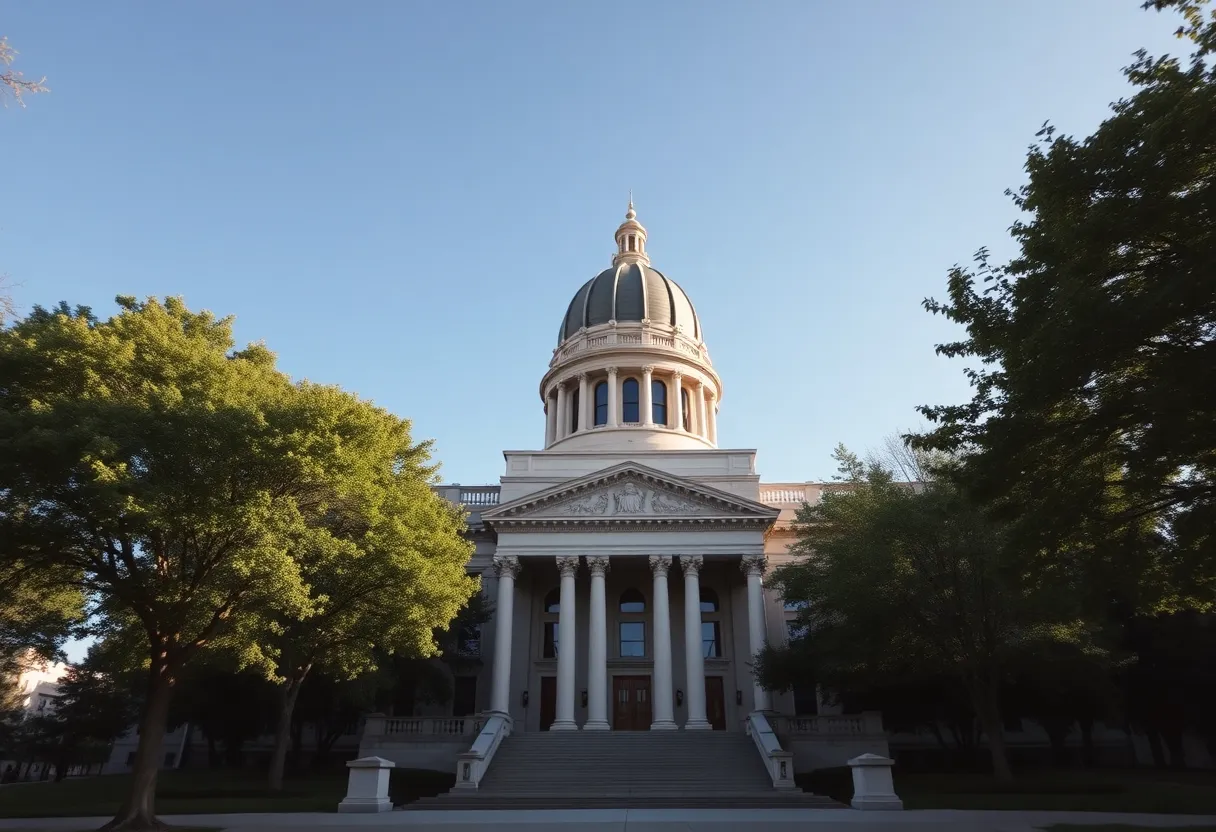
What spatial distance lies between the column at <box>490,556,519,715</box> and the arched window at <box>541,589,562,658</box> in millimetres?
2582

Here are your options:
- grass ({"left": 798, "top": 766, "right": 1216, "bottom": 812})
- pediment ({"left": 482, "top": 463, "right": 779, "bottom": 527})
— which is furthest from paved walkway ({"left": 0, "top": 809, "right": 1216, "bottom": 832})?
pediment ({"left": 482, "top": 463, "right": 779, "bottom": 527})

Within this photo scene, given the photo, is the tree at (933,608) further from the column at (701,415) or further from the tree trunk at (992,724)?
the column at (701,415)

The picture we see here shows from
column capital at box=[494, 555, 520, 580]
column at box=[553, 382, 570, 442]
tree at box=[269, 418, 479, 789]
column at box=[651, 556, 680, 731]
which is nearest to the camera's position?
tree at box=[269, 418, 479, 789]

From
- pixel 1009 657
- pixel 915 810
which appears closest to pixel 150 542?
pixel 915 810

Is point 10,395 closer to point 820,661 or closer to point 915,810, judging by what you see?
point 915,810

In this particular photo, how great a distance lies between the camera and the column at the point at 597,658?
32344 mm

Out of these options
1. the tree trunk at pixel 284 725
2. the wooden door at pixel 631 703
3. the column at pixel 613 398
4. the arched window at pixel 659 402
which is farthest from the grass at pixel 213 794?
the arched window at pixel 659 402

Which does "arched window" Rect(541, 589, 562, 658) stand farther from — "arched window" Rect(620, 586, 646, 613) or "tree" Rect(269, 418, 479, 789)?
"tree" Rect(269, 418, 479, 789)

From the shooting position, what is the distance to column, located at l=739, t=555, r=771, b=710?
33281 mm

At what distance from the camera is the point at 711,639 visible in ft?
126

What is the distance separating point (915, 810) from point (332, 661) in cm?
1613

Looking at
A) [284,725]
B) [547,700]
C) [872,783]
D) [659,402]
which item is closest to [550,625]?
[547,700]

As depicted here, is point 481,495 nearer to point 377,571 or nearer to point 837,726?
point 837,726

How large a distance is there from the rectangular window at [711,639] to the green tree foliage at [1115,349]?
23093 millimetres
